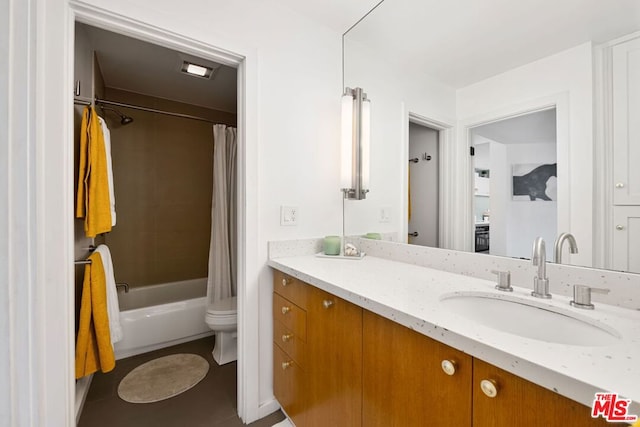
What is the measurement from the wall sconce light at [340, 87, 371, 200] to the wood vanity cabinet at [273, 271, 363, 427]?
2.33ft

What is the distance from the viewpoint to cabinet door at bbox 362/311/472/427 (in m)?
0.63

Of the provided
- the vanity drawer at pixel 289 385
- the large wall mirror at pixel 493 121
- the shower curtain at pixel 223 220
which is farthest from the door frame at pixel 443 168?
the shower curtain at pixel 223 220

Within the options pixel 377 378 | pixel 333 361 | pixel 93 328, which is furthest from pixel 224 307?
pixel 377 378

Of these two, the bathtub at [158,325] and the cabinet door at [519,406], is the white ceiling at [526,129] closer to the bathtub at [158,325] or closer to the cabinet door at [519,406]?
the cabinet door at [519,406]

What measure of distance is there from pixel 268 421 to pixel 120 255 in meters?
2.20

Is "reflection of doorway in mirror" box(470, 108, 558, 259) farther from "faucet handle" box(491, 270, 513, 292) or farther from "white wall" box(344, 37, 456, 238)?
"white wall" box(344, 37, 456, 238)

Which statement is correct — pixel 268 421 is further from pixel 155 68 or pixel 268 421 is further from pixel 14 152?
pixel 155 68

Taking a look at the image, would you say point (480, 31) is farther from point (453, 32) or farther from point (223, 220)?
point (223, 220)

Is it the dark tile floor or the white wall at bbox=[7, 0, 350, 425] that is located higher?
the white wall at bbox=[7, 0, 350, 425]

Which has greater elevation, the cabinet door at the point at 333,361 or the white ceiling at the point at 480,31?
the white ceiling at the point at 480,31

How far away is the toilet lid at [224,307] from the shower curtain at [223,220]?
0.45ft

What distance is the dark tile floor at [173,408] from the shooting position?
1.42 meters

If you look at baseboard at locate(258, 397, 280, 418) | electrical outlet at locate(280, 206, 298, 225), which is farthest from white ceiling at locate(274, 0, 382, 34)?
baseboard at locate(258, 397, 280, 418)

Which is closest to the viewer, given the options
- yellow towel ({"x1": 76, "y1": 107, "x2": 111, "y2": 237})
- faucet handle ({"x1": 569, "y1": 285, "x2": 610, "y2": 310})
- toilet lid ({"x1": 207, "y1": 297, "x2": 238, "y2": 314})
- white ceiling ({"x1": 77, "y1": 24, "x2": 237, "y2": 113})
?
faucet handle ({"x1": 569, "y1": 285, "x2": 610, "y2": 310})
